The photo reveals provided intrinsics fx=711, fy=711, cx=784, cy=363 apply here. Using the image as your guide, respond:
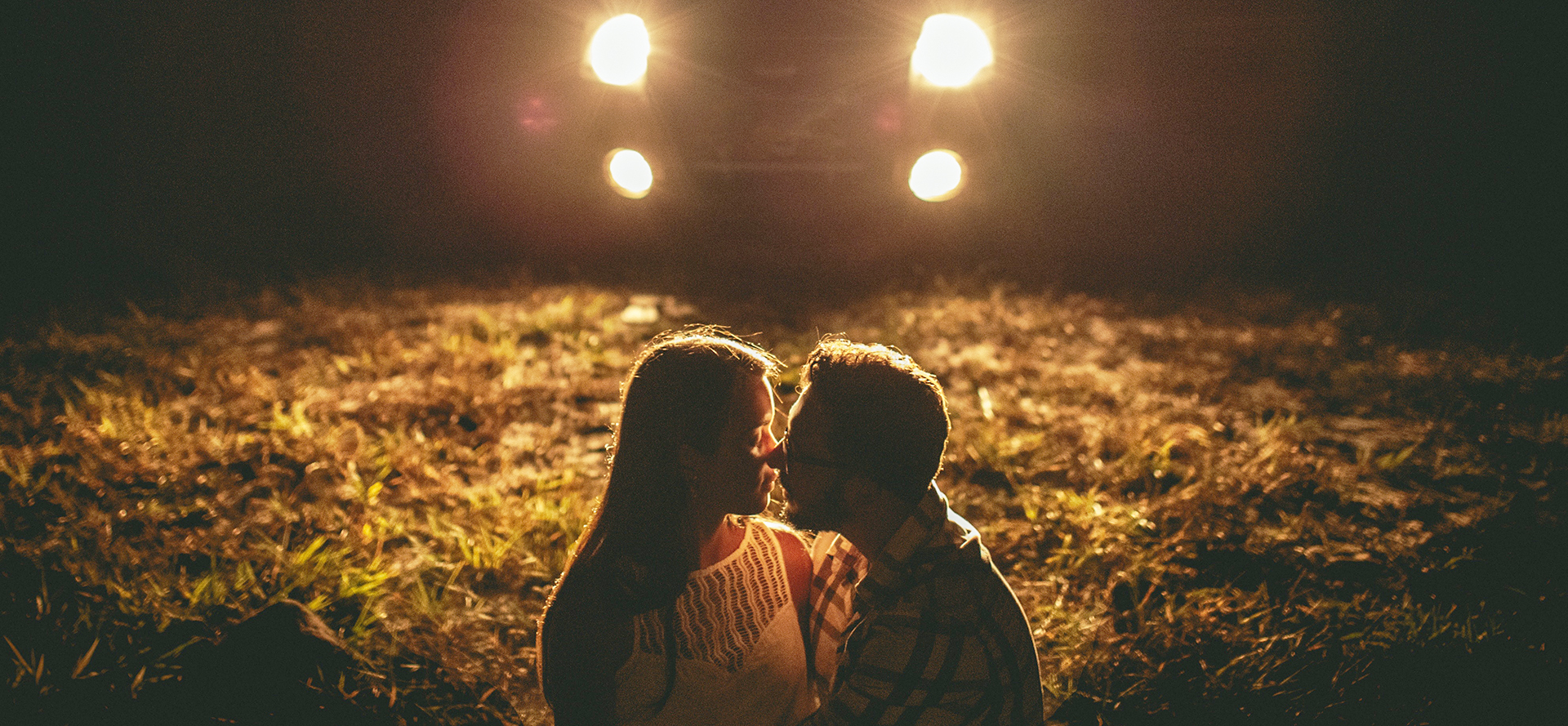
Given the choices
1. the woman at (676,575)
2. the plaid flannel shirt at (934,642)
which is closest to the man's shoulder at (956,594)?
the plaid flannel shirt at (934,642)

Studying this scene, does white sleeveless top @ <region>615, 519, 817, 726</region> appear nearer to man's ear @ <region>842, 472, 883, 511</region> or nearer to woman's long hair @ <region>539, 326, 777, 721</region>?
woman's long hair @ <region>539, 326, 777, 721</region>

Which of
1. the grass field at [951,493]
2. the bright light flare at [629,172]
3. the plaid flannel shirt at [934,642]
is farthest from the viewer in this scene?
the bright light flare at [629,172]

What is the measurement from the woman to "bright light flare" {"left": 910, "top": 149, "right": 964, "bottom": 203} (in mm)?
3740

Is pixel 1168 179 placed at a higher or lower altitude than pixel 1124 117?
lower

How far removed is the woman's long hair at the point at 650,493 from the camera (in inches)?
48.9

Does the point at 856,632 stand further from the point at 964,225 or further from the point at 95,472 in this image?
the point at 964,225

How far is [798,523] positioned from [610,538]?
0.34 m

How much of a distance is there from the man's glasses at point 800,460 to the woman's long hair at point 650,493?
12 centimetres

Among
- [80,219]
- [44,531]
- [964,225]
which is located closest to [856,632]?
[44,531]

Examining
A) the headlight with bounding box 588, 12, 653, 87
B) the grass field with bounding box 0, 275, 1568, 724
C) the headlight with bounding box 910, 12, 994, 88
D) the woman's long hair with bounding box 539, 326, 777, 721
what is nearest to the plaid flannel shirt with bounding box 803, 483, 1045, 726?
the woman's long hair with bounding box 539, 326, 777, 721

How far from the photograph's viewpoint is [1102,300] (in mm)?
4809

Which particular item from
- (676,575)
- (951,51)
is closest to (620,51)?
(951,51)

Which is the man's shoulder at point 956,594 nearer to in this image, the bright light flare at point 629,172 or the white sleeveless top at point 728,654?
the white sleeveless top at point 728,654

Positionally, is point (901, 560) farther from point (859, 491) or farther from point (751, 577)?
point (751, 577)
